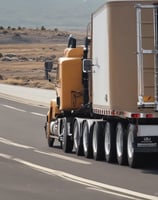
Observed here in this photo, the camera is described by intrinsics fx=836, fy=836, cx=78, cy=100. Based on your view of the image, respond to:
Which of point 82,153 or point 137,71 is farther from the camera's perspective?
point 82,153

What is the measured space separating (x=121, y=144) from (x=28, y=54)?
316 ft

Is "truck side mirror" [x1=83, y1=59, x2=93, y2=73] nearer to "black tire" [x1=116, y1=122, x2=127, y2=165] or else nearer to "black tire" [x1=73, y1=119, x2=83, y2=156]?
"black tire" [x1=73, y1=119, x2=83, y2=156]

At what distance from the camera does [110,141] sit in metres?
19.2

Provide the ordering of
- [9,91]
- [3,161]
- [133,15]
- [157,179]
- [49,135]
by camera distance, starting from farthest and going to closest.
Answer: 1. [9,91]
2. [49,135]
3. [3,161]
4. [133,15]
5. [157,179]

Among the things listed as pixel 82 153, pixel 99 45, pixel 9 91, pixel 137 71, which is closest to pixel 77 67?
pixel 82 153

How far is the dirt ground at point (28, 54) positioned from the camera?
7588 centimetres

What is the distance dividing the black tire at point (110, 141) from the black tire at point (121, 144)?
243 mm

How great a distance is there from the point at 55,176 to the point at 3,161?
3763 mm

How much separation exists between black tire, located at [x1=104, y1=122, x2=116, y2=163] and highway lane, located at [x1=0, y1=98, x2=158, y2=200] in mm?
336

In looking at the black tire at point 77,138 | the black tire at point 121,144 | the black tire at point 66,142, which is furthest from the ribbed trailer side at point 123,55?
the black tire at point 66,142

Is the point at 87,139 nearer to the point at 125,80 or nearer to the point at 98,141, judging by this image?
the point at 98,141

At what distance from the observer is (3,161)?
1995cm

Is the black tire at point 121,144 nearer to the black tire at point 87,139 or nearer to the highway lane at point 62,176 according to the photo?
the highway lane at point 62,176

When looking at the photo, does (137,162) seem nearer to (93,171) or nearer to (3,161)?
(93,171)
